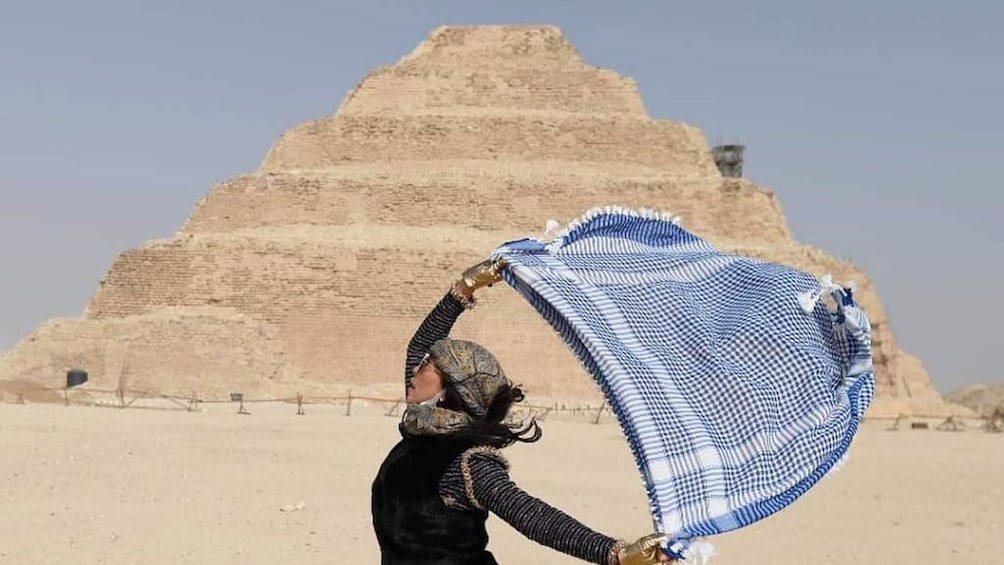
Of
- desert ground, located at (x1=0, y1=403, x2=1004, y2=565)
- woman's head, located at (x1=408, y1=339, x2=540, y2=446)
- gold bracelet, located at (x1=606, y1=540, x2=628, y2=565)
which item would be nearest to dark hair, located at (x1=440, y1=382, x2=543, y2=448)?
woman's head, located at (x1=408, y1=339, x2=540, y2=446)

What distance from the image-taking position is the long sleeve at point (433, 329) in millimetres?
4699

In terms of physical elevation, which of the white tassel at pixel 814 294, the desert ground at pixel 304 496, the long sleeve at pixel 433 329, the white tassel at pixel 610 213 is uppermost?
the white tassel at pixel 610 213

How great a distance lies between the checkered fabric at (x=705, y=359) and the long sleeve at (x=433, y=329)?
0.41m

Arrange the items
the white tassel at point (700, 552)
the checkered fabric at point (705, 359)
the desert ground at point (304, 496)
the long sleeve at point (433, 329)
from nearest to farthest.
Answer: the white tassel at point (700, 552) < the checkered fabric at point (705, 359) < the long sleeve at point (433, 329) < the desert ground at point (304, 496)

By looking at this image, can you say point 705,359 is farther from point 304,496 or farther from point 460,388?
point 304,496

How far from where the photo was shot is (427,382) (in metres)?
4.09

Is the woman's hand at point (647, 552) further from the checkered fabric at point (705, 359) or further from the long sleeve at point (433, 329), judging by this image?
the long sleeve at point (433, 329)

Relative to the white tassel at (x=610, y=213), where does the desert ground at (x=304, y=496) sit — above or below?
below

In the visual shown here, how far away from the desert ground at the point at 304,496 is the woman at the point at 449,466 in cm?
642

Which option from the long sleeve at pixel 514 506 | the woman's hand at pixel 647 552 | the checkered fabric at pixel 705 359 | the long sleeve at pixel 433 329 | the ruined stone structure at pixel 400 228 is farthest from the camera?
the ruined stone structure at pixel 400 228

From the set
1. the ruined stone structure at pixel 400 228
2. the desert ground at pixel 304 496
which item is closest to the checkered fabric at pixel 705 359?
the desert ground at pixel 304 496

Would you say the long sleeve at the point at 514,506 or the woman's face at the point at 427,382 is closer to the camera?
the long sleeve at the point at 514,506

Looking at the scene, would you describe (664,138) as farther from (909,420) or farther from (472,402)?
(472,402)

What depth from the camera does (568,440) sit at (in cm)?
2259
